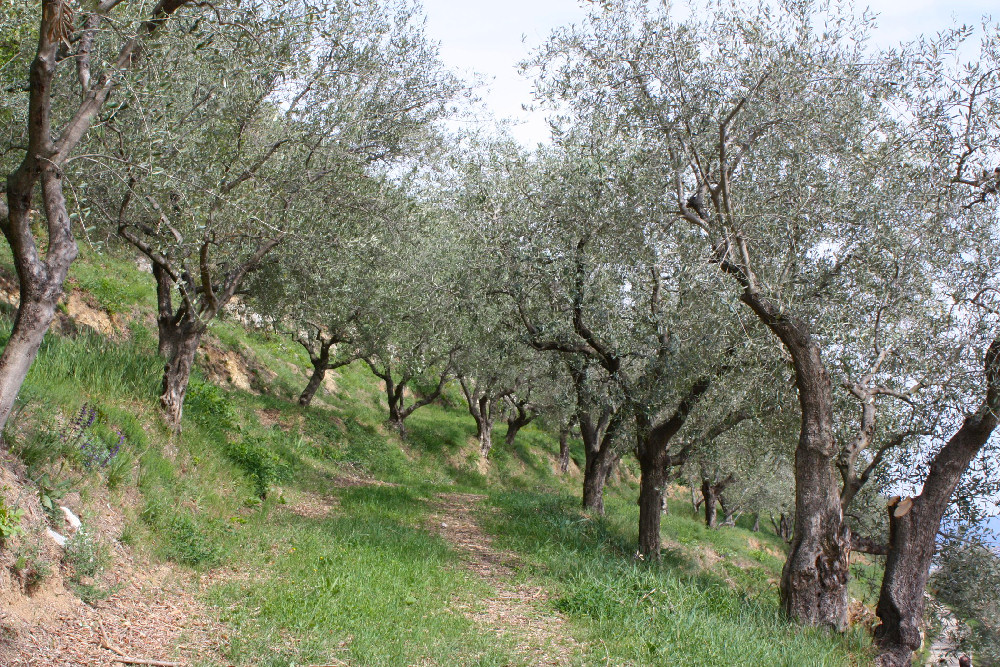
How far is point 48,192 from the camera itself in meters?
6.05

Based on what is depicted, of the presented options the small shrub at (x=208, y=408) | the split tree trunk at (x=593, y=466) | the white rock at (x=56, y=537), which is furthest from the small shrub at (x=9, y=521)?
the split tree trunk at (x=593, y=466)

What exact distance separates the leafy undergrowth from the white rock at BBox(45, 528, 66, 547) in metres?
0.43

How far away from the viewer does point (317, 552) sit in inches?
352

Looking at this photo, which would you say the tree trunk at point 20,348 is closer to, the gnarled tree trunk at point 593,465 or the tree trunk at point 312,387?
the gnarled tree trunk at point 593,465

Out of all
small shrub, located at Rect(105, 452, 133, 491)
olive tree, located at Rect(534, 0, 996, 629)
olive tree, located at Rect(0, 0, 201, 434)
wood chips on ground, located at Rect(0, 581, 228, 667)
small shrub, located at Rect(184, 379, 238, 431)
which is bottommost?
wood chips on ground, located at Rect(0, 581, 228, 667)

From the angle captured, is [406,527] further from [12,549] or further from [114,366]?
[12,549]

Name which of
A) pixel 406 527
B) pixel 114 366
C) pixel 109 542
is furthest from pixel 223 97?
pixel 406 527

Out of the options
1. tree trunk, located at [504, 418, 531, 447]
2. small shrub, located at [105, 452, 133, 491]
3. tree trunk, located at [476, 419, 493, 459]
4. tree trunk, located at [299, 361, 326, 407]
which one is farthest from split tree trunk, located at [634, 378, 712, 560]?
tree trunk, located at [504, 418, 531, 447]

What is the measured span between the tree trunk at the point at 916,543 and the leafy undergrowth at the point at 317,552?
0.72 meters

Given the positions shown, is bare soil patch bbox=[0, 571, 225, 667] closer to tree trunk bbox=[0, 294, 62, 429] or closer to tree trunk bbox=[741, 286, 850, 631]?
tree trunk bbox=[0, 294, 62, 429]

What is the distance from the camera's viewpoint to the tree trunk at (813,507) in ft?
30.9

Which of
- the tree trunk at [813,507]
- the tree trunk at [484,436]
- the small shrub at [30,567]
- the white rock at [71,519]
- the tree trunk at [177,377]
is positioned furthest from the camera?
the tree trunk at [484,436]

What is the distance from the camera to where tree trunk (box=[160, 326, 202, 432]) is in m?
11.1

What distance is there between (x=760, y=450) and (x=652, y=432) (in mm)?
2825
